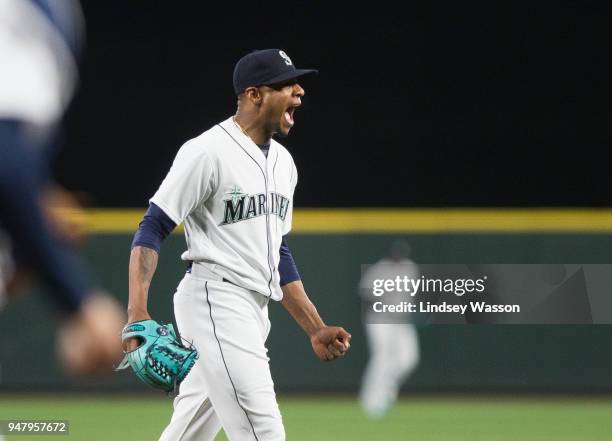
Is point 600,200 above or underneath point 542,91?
underneath

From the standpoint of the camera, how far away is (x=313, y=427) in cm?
677

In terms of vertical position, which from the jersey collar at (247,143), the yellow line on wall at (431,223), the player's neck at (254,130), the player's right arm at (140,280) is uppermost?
the yellow line on wall at (431,223)

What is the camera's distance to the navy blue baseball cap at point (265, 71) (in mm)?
3633

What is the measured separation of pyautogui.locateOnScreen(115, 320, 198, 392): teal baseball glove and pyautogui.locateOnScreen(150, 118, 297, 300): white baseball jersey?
40 centimetres

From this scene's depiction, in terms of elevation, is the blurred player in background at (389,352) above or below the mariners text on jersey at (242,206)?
above

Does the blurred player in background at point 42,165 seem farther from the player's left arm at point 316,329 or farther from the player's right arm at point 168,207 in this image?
the player's left arm at point 316,329

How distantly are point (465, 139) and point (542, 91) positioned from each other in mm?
925

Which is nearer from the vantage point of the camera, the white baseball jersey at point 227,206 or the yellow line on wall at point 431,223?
the white baseball jersey at point 227,206

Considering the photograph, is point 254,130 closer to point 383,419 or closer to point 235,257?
point 235,257

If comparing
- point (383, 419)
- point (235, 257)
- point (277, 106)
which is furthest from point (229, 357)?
point (383, 419)

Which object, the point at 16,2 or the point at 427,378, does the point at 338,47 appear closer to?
the point at 427,378

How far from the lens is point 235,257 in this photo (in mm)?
3457

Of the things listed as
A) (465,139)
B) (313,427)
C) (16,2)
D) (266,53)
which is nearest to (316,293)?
(313,427)

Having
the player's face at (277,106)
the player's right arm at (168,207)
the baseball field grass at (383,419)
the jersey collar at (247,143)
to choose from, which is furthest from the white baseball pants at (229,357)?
the baseball field grass at (383,419)
